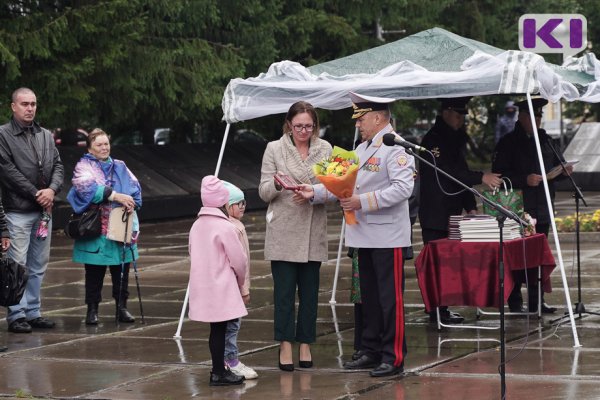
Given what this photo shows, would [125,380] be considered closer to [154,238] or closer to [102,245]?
[102,245]

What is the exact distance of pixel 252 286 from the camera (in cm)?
1430

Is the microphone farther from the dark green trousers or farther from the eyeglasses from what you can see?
the dark green trousers

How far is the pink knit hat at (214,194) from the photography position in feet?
27.9

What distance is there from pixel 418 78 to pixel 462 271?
1.65 meters

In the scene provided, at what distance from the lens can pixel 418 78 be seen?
10.3 metres

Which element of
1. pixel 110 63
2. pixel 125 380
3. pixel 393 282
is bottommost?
pixel 125 380

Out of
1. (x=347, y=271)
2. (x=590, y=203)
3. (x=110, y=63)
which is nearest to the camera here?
(x=347, y=271)

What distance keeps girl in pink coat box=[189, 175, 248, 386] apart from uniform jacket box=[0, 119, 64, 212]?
305 cm

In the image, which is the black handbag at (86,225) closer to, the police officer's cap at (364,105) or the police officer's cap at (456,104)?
the police officer's cap at (456,104)

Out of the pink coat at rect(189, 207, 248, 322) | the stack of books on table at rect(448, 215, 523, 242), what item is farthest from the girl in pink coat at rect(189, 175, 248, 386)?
the stack of books on table at rect(448, 215, 523, 242)

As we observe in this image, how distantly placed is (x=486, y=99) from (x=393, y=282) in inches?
1363

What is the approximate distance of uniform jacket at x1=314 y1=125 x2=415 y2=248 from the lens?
8.73 m

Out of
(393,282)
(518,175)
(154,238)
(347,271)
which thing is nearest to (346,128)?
(154,238)

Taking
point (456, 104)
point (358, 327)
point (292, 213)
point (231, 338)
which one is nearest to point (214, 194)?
point (292, 213)
